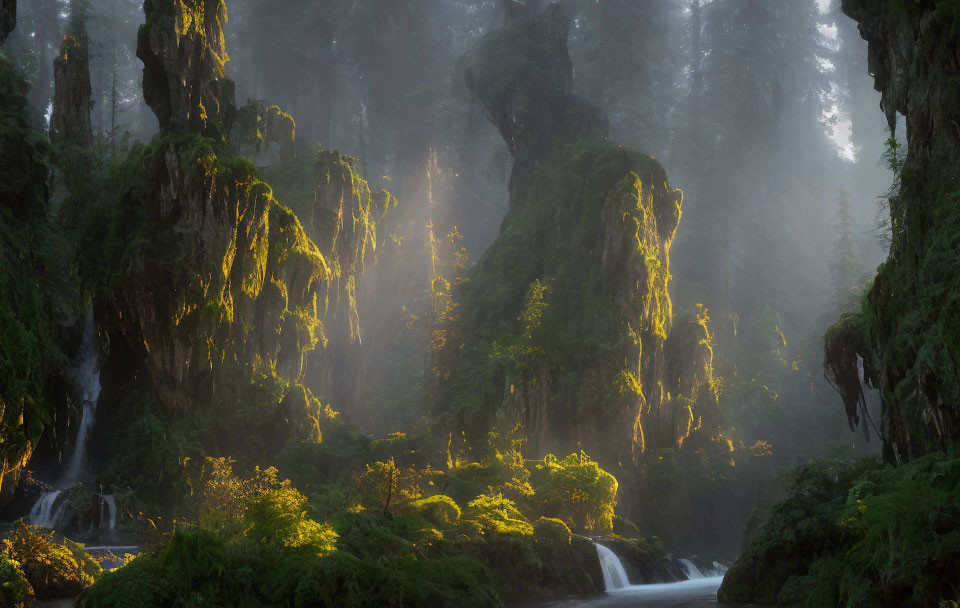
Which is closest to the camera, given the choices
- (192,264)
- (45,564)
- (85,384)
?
(45,564)

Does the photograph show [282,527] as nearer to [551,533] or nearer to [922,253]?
[551,533]

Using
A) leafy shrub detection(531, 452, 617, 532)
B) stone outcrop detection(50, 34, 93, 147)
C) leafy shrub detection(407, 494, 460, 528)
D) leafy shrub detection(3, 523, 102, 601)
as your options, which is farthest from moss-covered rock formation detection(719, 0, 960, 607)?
stone outcrop detection(50, 34, 93, 147)

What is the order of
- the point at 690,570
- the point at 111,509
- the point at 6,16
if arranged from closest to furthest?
the point at 6,16 → the point at 111,509 → the point at 690,570

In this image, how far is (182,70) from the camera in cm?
2895

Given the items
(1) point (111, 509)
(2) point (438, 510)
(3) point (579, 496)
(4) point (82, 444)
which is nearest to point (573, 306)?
(3) point (579, 496)

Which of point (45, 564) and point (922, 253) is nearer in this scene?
point (922, 253)

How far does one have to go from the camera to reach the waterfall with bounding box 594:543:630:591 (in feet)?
84.9

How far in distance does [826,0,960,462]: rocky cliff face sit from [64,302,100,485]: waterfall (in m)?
26.0

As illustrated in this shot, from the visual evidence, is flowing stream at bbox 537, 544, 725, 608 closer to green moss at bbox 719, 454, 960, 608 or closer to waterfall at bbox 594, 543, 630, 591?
waterfall at bbox 594, 543, 630, 591

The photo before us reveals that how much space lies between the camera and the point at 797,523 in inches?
719

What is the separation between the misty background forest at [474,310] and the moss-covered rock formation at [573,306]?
197 mm

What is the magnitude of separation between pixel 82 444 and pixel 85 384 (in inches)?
99.3

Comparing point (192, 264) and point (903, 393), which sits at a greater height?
point (192, 264)

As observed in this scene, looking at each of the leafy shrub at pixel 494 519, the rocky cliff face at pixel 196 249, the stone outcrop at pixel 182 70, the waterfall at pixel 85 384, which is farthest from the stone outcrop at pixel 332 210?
the leafy shrub at pixel 494 519
